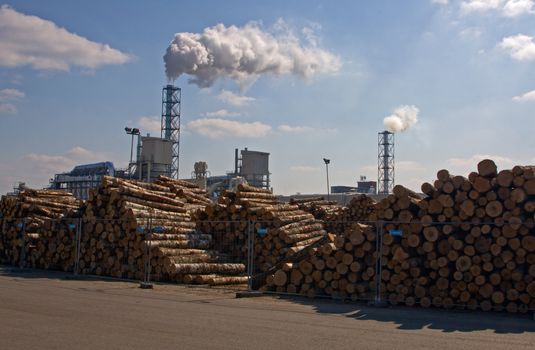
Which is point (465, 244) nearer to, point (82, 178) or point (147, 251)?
point (147, 251)

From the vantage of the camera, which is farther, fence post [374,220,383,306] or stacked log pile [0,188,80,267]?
stacked log pile [0,188,80,267]

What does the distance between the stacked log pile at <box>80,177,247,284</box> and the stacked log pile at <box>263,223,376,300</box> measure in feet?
12.1

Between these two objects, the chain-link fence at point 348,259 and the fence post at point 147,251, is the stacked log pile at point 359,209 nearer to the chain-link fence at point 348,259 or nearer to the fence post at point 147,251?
the chain-link fence at point 348,259

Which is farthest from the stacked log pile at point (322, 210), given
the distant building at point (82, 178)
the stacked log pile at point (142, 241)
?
the distant building at point (82, 178)

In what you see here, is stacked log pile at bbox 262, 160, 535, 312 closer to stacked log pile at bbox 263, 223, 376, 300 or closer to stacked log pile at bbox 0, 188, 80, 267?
stacked log pile at bbox 263, 223, 376, 300

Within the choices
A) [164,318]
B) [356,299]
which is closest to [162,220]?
[356,299]

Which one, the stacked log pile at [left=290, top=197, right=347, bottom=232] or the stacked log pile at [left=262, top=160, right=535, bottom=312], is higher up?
the stacked log pile at [left=290, top=197, right=347, bottom=232]

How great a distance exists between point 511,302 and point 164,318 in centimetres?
733

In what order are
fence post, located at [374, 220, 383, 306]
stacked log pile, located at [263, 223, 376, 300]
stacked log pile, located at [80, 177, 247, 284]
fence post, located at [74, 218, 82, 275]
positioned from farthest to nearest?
fence post, located at [74, 218, 82, 275] < stacked log pile, located at [80, 177, 247, 284] < stacked log pile, located at [263, 223, 376, 300] < fence post, located at [374, 220, 383, 306]

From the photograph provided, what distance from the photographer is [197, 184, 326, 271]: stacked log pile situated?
64.8 ft

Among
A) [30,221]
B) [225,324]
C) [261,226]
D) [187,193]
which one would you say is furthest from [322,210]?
[225,324]

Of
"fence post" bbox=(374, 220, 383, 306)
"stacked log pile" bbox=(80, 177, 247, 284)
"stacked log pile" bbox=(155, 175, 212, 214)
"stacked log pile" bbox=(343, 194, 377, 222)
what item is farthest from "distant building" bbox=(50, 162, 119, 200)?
"fence post" bbox=(374, 220, 383, 306)

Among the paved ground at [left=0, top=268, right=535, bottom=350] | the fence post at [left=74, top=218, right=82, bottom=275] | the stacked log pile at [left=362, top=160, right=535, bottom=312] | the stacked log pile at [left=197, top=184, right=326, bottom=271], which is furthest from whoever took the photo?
the fence post at [left=74, top=218, right=82, bottom=275]

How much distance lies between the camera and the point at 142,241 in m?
19.2
